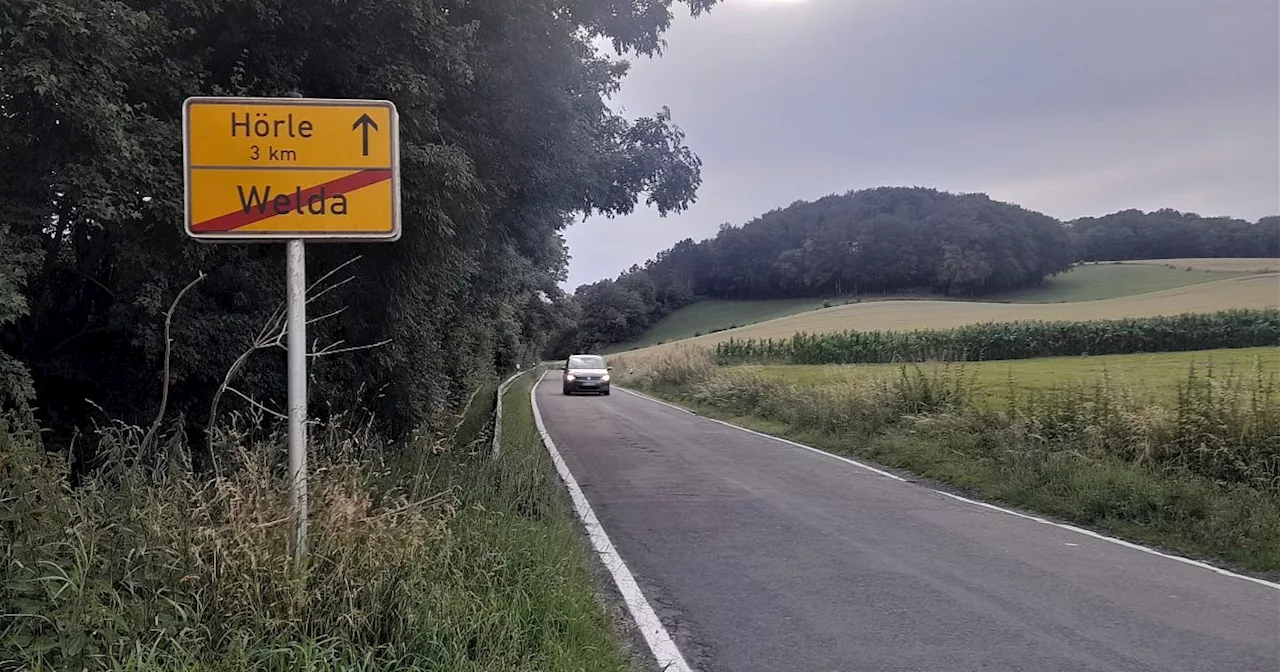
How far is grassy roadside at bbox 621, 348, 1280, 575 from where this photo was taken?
822 centimetres

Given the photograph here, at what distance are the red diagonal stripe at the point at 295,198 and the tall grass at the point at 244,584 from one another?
→ 111 centimetres

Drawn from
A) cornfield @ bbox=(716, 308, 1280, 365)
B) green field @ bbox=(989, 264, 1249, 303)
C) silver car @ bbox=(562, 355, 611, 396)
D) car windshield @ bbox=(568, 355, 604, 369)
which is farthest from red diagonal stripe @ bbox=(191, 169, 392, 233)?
green field @ bbox=(989, 264, 1249, 303)

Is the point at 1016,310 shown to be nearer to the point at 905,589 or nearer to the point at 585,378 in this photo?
the point at 585,378

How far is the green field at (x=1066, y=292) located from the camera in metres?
75.0

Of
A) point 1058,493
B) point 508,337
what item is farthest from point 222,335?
point 508,337

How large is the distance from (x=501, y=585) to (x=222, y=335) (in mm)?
4588

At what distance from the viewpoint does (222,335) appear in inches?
313

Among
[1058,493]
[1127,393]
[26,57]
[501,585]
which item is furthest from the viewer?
[1127,393]

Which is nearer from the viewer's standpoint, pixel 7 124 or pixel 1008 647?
pixel 1008 647

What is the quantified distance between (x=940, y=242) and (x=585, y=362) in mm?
51400

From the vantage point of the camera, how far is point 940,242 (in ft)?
258

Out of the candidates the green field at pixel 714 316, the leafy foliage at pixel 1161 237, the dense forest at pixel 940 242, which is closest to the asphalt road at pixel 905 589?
the dense forest at pixel 940 242

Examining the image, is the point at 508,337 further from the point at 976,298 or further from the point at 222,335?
the point at 976,298

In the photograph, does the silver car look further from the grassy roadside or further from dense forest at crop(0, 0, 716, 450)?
dense forest at crop(0, 0, 716, 450)
